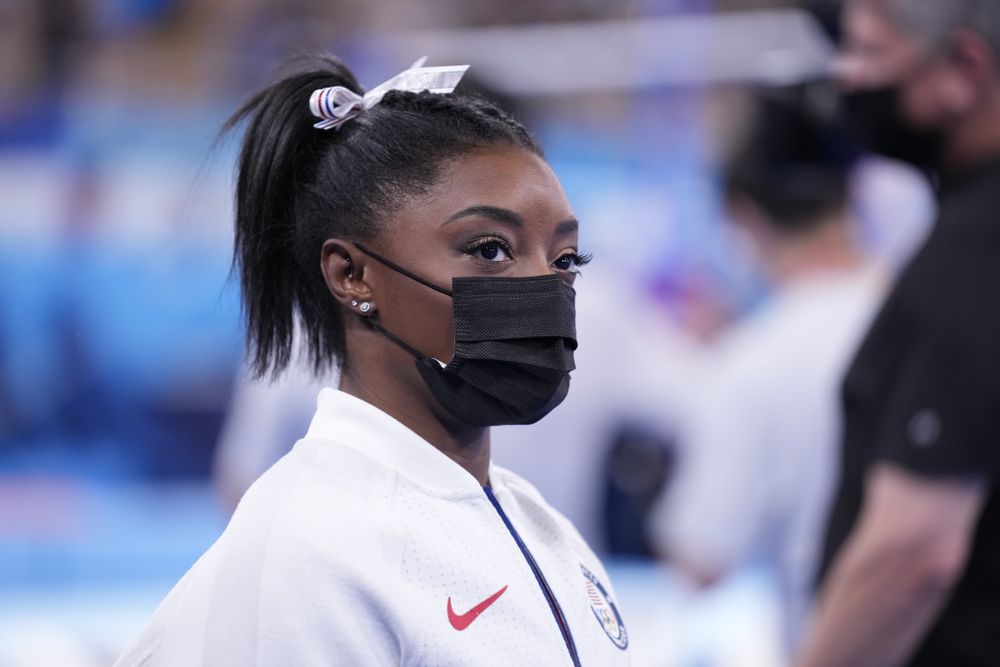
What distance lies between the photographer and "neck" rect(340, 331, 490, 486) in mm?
1503

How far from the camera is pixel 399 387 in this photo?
4.94 ft

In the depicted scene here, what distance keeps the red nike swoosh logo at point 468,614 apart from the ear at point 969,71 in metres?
1.61

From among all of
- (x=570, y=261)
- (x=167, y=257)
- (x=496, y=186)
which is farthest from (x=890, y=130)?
(x=167, y=257)

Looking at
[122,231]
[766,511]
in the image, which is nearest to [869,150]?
[766,511]

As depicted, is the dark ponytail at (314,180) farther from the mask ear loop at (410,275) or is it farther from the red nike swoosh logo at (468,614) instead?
the red nike swoosh logo at (468,614)

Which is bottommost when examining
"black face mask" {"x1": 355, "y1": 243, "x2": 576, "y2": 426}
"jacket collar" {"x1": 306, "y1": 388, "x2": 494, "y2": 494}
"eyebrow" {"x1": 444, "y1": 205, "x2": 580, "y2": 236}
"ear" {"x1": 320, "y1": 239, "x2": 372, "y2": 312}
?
"jacket collar" {"x1": 306, "y1": 388, "x2": 494, "y2": 494}

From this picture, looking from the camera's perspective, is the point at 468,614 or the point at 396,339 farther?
the point at 396,339

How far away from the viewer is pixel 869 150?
279 centimetres

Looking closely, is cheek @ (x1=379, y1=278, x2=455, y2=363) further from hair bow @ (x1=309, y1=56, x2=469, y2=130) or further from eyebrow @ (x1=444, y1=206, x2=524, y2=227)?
hair bow @ (x1=309, y1=56, x2=469, y2=130)

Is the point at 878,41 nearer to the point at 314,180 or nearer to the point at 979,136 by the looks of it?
the point at 979,136

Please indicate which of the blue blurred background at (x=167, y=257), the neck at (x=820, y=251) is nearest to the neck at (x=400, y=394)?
the neck at (x=820, y=251)

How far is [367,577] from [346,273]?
38cm

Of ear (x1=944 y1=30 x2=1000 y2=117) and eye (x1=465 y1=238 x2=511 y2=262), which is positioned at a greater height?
ear (x1=944 y1=30 x2=1000 y2=117)

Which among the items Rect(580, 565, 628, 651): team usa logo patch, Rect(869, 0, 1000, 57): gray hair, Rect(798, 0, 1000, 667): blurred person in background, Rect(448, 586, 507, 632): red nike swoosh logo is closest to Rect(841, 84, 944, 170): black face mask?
Rect(798, 0, 1000, 667): blurred person in background
